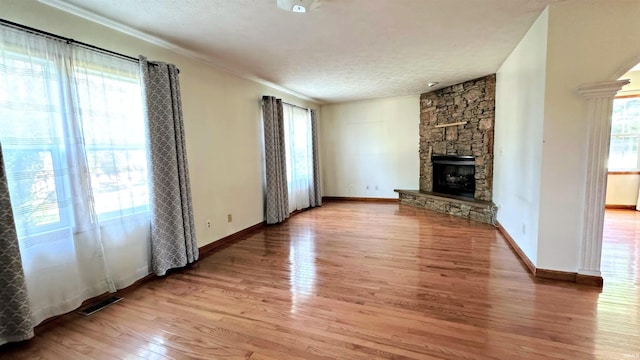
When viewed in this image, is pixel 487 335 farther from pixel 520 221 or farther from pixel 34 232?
pixel 34 232

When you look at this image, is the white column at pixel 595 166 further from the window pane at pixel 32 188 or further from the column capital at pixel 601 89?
the window pane at pixel 32 188

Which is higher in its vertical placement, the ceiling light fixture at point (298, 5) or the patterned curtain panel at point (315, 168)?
the ceiling light fixture at point (298, 5)

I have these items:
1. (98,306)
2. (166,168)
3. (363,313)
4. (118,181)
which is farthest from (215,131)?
(363,313)

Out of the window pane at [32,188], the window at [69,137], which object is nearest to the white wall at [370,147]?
the window at [69,137]

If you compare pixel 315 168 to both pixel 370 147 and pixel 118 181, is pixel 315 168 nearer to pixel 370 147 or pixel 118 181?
pixel 370 147

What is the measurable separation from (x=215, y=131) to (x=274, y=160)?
131 cm

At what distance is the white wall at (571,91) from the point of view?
2283 mm

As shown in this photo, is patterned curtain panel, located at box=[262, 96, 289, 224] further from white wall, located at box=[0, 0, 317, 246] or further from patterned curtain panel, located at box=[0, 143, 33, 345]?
patterned curtain panel, located at box=[0, 143, 33, 345]

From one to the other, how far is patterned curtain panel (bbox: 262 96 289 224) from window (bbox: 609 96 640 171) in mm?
5982

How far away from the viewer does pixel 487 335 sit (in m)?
1.83

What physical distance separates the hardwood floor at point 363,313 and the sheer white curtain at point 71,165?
295 millimetres

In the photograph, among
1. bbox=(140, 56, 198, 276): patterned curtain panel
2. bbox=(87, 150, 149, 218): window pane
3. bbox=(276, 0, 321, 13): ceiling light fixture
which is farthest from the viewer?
bbox=(140, 56, 198, 276): patterned curtain panel

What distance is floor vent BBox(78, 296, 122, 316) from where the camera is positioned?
2.26 meters

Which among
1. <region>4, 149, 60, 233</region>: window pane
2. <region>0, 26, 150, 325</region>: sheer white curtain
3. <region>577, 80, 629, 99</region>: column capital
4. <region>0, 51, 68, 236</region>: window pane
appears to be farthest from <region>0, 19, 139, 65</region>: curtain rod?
<region>577, 80, 629, 99</region>: column capital
